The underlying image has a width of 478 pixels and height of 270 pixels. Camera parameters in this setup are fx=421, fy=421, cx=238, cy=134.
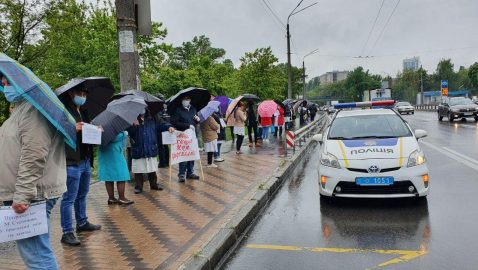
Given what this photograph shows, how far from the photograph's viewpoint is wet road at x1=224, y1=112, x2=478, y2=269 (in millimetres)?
4484

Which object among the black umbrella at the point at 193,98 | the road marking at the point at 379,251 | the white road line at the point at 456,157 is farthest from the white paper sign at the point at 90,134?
the white road line at the point at 456,157

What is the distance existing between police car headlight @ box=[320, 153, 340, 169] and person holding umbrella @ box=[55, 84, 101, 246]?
363 cm

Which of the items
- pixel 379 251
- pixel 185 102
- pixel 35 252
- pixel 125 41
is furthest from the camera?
pixel 185 102

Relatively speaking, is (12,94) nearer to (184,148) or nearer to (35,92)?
(35,92)

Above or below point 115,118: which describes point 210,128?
below

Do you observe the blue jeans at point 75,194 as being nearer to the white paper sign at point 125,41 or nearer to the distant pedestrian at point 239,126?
the white paper sign at point 125,41

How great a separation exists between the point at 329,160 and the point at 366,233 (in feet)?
5.50

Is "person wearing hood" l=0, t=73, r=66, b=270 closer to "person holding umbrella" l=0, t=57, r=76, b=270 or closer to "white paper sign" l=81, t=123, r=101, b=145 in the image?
"person holding umbrella" l=0, t=57, r=76, b=270

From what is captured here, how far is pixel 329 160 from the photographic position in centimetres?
686

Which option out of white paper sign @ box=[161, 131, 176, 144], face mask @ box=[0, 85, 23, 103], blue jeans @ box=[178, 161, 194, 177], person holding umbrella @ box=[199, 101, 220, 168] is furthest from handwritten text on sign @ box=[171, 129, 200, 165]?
face mask @ box=[0, 85, 23, 103]

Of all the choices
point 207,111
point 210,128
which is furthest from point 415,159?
point 210,128

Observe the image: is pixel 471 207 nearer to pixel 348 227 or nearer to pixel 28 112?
pixel 348 227

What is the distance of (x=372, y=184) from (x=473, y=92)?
255ft

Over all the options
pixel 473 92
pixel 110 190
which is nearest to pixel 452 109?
pixel 110 190
